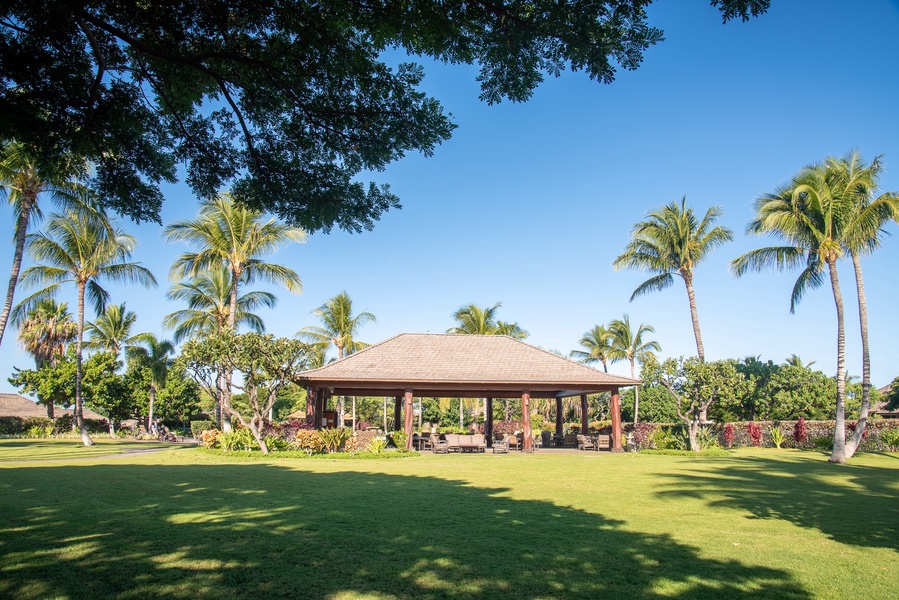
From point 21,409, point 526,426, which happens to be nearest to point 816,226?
point 526,426

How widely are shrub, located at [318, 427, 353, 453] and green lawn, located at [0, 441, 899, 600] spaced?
8.09 m

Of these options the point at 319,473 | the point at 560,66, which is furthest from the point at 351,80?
the point at 319,473

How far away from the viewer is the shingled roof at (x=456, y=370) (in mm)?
22156

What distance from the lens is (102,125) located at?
6.32m

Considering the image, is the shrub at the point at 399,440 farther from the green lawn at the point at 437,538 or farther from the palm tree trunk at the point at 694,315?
the palm tree trunk at the point at 694,315

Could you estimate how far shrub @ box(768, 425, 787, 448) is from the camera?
25.8 meters

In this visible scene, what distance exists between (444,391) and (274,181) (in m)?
20.9

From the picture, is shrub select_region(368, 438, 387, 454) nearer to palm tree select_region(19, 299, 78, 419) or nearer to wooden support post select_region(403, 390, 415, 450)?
wooden support post select_region(403, 390, 415, 450)

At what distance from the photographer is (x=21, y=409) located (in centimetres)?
4569

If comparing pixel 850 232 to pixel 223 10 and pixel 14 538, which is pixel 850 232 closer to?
pixel 223 10

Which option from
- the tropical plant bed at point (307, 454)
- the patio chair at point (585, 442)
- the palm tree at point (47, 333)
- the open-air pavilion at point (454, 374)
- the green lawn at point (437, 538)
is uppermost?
the palm tree at point (47, 333)

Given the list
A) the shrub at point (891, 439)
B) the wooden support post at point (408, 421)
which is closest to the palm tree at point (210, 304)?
the wooden support post at point (408, 421)

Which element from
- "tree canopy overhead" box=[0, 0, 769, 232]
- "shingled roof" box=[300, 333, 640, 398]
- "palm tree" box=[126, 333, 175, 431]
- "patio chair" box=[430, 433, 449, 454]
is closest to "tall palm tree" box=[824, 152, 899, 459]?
"shingled roof" box=[300, 333, 640, 398]

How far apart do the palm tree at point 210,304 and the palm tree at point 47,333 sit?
1559 cm
